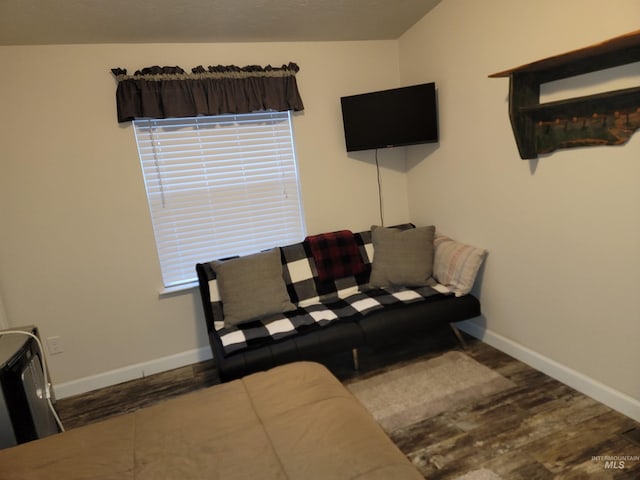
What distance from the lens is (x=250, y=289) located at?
268cm

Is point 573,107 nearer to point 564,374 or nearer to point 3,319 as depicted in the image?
point 564,374

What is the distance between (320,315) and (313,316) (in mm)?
47

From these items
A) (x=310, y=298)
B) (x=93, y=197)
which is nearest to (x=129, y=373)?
(x=93, y=197)

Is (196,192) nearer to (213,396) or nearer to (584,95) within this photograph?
(213,396)

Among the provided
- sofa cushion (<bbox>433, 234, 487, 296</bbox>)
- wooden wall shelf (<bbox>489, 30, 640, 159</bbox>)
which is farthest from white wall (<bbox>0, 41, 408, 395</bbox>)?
wooden wall shelf (<bbox>489, 30, 640, 159</bbox>)

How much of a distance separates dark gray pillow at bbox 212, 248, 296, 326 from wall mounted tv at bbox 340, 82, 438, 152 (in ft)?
3.91

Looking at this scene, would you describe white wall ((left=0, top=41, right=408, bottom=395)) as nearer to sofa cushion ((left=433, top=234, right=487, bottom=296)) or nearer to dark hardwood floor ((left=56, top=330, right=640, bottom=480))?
dark hardwood floor ((left=56, top=330, right=640, bottom=480))

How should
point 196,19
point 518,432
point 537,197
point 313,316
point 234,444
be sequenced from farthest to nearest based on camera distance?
point 313,316 < point 196,19 < point 537,197 < point 518,432 < point 234,444

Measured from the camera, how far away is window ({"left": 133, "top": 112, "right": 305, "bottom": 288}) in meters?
2.86

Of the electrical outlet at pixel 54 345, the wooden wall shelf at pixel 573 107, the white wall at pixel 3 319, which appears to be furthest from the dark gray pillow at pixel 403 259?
the white wall at pixel 3 319

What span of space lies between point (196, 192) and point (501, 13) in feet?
7.51

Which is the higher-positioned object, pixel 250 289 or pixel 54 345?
pixel 250 289

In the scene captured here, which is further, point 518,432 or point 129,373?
point 129,373

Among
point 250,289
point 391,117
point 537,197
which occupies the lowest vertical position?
point 250,289
